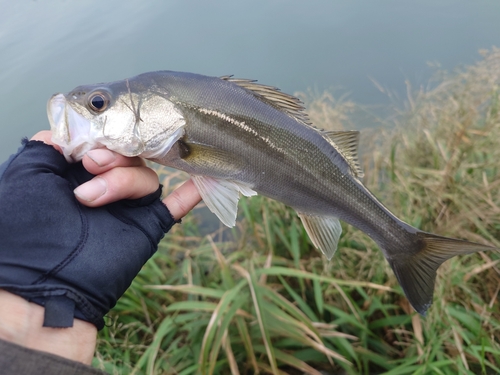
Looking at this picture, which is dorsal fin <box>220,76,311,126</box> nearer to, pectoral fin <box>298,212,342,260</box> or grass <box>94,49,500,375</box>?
pectoral fin <box>298,212,342,260</box>

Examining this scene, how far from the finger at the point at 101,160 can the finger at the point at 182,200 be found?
0.31 m

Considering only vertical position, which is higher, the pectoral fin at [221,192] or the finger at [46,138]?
the finger at [46,138]

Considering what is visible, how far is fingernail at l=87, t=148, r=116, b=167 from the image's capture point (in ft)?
5.67

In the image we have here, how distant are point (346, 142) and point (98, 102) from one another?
1.19 metres

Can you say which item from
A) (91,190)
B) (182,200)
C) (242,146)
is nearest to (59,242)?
(91,190)

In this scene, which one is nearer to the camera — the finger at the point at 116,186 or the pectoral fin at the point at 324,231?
the finger at the point at 116,186

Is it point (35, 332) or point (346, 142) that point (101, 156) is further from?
point (346, 142)

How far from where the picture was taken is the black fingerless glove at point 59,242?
4.78 ft

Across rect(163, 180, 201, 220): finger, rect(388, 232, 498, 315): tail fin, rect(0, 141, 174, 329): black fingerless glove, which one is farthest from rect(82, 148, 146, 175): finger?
rect(388, 232, 498, 315): tail fin

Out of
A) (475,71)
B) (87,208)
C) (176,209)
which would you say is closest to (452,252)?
(176,209)

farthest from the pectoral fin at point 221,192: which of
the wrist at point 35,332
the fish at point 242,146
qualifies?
the wrist at point 35,332

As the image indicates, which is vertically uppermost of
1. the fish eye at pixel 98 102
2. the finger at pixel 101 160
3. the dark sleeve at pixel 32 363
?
the fish eye at pixel 98 102

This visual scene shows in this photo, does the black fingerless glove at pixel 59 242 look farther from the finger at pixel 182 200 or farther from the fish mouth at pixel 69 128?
the finger at pixel 182 200

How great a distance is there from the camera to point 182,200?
2.05 meters
